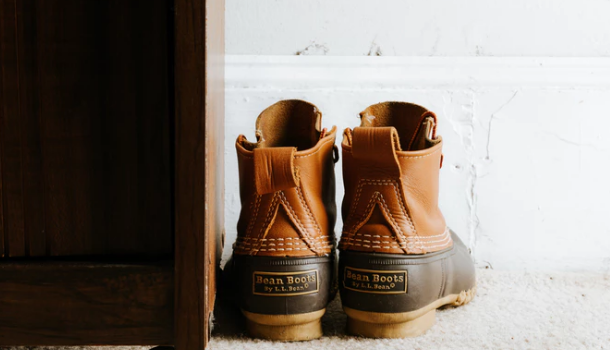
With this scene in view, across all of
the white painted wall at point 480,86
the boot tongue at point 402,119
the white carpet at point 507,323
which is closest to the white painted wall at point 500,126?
the white painted wall at point 480,86

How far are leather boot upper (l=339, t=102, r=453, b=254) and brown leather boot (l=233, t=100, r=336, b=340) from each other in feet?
0.16

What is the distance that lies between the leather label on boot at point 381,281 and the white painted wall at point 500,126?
0.39 metres

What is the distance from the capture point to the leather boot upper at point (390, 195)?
64cm

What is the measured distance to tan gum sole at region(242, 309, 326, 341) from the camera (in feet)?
2.07

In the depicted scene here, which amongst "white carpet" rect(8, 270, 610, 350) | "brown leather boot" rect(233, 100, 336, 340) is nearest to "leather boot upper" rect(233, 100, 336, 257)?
"brown leather boot" rect(233, 100, 336, 340)

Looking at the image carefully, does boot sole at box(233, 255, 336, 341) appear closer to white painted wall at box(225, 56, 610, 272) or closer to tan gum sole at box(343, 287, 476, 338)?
tan gum sole at box(343, 287, 476, 338)

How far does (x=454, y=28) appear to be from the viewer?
1025 millimetres

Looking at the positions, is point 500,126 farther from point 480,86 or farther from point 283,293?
point 283,293

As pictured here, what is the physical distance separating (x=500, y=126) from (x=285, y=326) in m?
0.63
